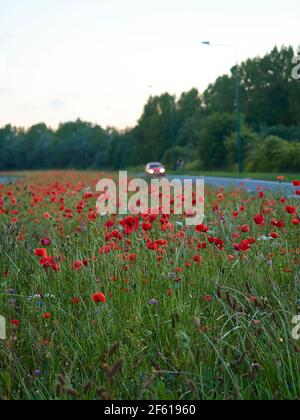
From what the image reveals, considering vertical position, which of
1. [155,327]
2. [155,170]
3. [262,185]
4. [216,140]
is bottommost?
[155,327]

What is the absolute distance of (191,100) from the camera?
82750 mm

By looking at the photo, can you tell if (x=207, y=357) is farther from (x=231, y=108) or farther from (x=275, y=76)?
(x=231, y=108)

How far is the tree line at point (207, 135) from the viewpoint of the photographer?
43.4m

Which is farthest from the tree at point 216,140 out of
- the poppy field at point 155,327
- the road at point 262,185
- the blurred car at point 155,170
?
the poppy field at point 155,327

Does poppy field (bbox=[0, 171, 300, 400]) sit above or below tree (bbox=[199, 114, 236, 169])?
below

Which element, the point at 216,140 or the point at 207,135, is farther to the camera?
the point at 207,135

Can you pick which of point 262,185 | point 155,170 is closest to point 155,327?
point 262,185

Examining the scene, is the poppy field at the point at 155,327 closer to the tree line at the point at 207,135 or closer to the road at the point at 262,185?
the road at the point at 262,185

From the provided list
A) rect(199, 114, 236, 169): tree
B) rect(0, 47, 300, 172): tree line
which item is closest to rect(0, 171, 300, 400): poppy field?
rect(0, 47, 300, 172): tree line

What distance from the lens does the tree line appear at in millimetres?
43438

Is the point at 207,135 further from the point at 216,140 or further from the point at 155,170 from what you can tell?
the point at 155,170

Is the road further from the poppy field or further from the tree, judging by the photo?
the tree

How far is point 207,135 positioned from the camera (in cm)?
5238
